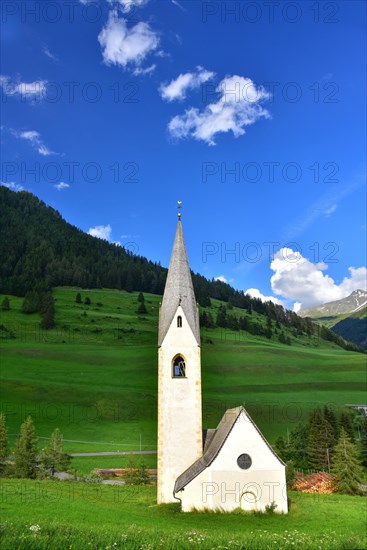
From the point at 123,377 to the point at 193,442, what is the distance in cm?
7650

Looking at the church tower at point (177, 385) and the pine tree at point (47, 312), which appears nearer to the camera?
the church tower at point (177, 385)

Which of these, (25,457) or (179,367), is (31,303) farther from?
(179,367)

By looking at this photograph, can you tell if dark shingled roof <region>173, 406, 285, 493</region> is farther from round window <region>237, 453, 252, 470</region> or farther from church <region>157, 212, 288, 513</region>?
round window <region>237, 453, 252, 470</region>

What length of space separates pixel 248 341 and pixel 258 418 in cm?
6959

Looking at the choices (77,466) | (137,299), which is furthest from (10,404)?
(137,299)

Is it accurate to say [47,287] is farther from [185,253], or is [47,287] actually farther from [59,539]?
[59,539]

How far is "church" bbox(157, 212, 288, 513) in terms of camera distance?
24.0 metres

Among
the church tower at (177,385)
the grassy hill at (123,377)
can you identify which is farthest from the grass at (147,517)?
the grassy hill at (123,377)

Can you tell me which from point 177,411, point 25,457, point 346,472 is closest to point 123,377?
point 25,457

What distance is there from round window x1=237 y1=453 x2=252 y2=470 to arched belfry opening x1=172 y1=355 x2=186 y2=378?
278 inches

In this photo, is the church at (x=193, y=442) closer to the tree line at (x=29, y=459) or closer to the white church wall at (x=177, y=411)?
the white church wall at (x=177, y=411)

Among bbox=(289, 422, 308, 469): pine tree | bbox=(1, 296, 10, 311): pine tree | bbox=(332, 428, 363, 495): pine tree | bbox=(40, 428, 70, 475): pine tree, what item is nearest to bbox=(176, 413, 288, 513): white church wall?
bbox=(332, 428, 363, 495): pine tree

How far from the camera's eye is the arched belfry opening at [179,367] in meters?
29.6

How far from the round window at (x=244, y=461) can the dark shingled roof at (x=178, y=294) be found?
8638mm
